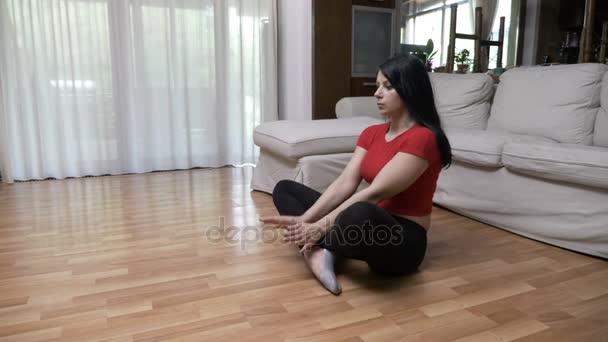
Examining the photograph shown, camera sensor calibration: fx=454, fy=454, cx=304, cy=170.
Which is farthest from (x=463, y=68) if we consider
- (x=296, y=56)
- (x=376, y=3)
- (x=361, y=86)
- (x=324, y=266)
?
(x=324, y=266)

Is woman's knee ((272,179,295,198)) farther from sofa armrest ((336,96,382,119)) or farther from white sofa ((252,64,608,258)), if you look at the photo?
sofa armrest ((336,96,382,119))

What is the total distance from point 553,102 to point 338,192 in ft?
4.69

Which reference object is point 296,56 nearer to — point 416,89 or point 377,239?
point 416,89

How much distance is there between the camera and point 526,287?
4.93 feet

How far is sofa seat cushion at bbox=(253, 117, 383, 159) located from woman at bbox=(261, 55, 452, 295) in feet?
2.92

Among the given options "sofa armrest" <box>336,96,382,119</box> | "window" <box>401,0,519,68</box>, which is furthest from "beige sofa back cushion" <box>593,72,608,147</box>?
"window" <box>401,0,519,68</box>

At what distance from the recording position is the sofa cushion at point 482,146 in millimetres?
2111

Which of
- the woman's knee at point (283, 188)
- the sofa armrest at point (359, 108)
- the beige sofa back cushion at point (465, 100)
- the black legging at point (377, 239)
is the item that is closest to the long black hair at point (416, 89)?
the black legging at point (377, 239)

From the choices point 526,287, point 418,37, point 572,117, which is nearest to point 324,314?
point 526,287

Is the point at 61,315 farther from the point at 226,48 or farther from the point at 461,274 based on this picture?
the point at 226,48

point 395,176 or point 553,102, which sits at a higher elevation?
point 553,102

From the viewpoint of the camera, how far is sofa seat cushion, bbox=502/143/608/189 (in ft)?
5.55

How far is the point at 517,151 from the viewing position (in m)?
2.00

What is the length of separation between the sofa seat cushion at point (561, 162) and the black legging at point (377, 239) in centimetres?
71
